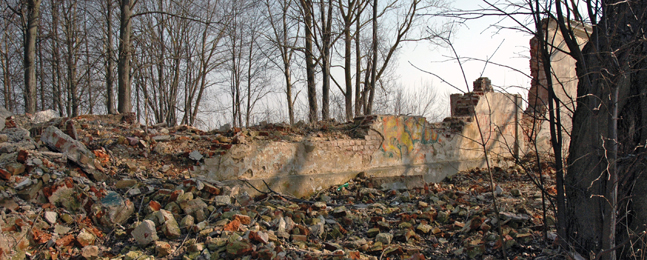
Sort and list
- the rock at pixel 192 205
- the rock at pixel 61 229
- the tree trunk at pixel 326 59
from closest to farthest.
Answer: the rock at pixel 61 229
the rock at pixel 192 205
the tree trunk at pixel 326 59

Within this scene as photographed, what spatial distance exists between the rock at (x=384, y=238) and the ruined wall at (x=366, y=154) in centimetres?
196

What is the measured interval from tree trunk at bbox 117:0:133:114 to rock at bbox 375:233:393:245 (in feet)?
25.3

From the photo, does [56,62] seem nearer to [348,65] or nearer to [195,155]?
[348,65]

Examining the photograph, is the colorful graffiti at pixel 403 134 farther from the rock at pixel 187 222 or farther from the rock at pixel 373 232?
the rock at pixel 187 222

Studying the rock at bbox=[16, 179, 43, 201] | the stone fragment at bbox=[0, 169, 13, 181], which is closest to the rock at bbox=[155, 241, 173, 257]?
the rock at bbox=[16, 179, 43, 201]

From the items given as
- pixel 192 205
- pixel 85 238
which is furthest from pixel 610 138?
pixel 85 238

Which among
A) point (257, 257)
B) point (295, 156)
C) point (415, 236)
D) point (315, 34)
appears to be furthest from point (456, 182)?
point (315, 34)

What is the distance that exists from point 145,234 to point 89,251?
430mm

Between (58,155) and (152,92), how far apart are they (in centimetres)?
1427

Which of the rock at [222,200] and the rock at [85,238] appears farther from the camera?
the rock at [222,200]

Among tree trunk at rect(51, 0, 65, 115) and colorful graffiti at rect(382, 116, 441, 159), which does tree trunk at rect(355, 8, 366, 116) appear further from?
tree trunk at rect(51, 0, 65, 115)

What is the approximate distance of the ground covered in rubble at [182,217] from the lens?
10.8ft

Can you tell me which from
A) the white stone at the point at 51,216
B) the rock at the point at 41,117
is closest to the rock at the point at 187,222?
the white stone at the point at 51,216

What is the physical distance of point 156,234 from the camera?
3461mm
